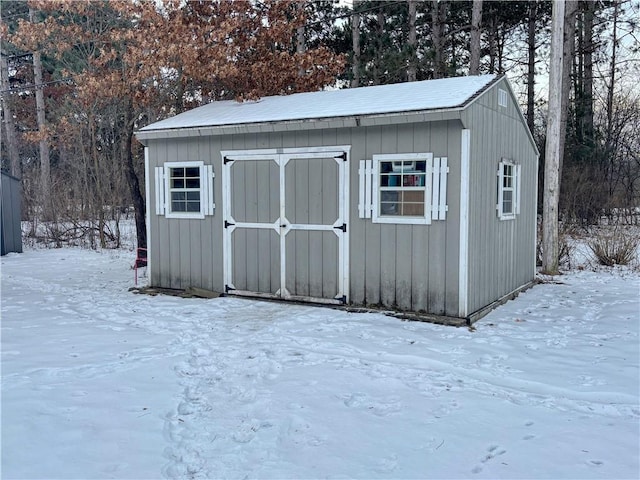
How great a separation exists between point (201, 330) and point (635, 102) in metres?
17.4

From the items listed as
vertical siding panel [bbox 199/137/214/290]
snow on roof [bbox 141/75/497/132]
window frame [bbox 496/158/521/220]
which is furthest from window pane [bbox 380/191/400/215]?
vertical siding panel [bbox 199/137/214/290]

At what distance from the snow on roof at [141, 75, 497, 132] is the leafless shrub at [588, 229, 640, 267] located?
482cm

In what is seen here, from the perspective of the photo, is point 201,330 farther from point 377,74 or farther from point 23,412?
point 377,74

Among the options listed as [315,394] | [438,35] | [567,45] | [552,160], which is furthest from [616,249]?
[438,35]

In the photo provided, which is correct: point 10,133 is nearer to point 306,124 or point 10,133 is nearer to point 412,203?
point 306,124

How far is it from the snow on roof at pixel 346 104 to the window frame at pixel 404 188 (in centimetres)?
53

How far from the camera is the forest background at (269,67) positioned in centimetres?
1055

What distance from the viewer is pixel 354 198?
6.55m

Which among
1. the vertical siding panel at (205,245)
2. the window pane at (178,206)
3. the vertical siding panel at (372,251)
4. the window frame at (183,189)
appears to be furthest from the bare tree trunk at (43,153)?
the vertical siding panel at (372,251)

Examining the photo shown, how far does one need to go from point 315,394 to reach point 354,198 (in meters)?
3.13

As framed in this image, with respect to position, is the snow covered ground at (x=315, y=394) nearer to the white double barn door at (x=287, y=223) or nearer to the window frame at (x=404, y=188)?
the white double barn door at (x=287, y=223)

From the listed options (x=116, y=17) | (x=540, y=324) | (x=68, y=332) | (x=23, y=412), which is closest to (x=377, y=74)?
(x=116, y=17)

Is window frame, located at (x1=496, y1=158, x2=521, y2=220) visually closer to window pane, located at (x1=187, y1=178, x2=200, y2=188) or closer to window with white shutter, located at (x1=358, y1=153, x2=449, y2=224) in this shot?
window with white shutter, located at (x1=358, y1=153, x2=449, y2=224)

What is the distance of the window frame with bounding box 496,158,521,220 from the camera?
6.93 metres
